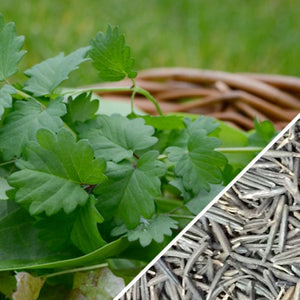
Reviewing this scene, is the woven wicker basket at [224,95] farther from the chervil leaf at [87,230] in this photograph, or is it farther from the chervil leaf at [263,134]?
the chervil leaf at [87,230]

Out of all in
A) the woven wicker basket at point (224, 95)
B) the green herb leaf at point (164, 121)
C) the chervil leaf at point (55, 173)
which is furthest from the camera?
the woven wicker basket at point (224, 95)

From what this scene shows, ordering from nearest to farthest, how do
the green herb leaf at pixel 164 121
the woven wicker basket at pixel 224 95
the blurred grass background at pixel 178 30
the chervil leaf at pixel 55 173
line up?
1. the chervil leaf at pixel 55 173
2. the green herb leaf at pixel 164 121
3. the woven wicker basket at pixel 224 95
4. the blurred grass background at pixel 178 30

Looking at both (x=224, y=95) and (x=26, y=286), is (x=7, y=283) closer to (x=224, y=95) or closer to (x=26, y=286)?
(x=26, y=286)

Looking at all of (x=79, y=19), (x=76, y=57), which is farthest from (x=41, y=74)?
(x=79, y=19)

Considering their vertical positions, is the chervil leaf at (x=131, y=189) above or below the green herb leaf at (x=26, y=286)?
above

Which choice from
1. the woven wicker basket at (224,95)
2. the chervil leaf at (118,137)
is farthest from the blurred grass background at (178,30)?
the chervil leaf at (118,137)

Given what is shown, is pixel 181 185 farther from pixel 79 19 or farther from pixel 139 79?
pixel 79 19

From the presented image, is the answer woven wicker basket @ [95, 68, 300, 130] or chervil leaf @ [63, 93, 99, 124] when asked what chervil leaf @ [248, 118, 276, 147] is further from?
woven wicker basket @ [95, 68, 300, 130]

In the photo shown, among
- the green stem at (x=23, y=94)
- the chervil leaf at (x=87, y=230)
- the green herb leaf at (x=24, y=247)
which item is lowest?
the green herb leaf at (x=24, y=247)
